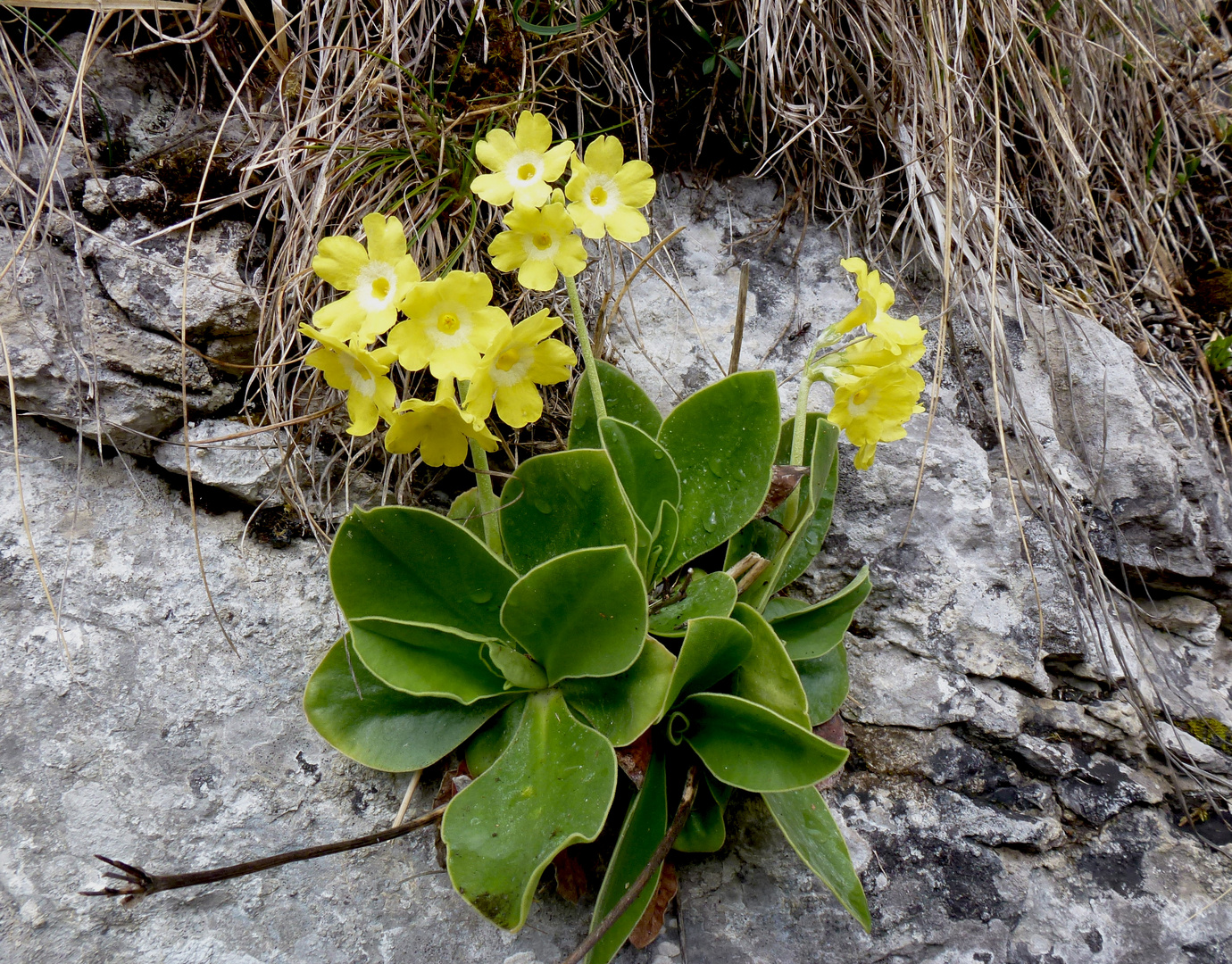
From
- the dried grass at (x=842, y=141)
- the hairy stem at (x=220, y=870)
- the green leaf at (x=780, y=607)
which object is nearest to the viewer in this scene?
the hairy stem at (x=220, y=870)

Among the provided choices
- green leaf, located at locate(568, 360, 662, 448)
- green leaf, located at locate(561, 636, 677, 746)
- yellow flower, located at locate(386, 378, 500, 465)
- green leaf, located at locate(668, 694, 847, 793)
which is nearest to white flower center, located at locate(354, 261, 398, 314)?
yellow flower, located at locate(386, 378, 500, 465)

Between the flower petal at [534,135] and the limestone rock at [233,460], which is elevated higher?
the flower petal at [534,135]

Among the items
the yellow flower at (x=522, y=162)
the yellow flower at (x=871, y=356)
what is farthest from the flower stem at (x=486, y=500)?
the yellow flower at (x=871, y=356)

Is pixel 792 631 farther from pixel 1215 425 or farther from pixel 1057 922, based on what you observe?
pixel 1215 425

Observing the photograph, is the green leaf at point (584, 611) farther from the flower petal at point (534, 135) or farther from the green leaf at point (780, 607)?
the flower petal at point (534, 135)

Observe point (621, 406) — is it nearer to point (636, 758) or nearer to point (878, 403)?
point (878, 403)

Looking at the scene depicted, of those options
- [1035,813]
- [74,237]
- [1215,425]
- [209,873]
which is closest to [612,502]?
[209,873]
